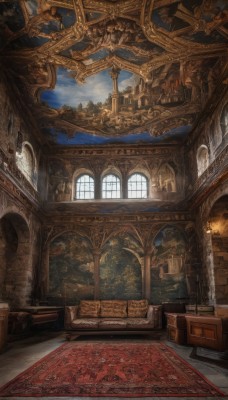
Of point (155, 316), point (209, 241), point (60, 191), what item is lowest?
point (155, 316)

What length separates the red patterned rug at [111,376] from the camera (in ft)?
16.0

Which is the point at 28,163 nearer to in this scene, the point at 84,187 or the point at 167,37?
the point at 84,187

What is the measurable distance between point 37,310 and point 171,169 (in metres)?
8.63

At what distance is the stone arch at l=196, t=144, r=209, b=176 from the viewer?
492 inches

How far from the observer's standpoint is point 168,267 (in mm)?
13398

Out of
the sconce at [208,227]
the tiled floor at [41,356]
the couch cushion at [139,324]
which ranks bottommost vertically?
the tiled floor at [41,356]

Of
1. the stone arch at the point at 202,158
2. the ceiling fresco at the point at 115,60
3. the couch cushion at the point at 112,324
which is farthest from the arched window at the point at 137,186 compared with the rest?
the couch cushion at the point at 112,324

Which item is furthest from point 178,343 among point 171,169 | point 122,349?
point 171,169

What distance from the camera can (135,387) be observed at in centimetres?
507

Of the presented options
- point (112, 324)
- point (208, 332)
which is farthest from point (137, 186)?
point (208, 332)

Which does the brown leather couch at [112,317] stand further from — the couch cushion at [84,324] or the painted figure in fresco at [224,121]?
the painted figure in fresco at [224,121]

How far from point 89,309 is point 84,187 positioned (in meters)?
5.76

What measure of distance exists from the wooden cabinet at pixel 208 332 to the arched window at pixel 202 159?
6370 millimetres

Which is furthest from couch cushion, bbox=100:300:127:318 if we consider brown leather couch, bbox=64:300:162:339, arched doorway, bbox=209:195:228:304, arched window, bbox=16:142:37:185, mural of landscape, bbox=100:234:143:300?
arched window, bbox=16:142:37:185
